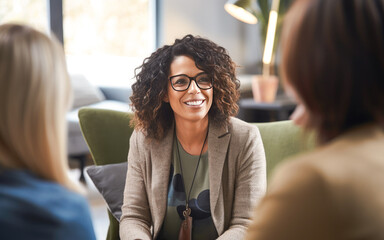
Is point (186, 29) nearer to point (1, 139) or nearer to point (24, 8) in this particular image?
point (24, 8)

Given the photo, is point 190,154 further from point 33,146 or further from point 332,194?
point 332,194

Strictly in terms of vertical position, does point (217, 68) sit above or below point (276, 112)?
above

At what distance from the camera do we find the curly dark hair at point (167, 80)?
1.64 m

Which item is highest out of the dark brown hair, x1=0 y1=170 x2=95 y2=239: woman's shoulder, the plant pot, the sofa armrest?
the dark brown hair

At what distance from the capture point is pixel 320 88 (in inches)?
26.7

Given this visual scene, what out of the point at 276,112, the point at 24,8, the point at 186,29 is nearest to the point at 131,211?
the point at 276,112

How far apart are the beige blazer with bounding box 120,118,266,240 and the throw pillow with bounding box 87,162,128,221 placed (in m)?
0.14

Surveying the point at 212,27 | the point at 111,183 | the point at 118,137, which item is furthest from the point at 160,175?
the point at 212,27

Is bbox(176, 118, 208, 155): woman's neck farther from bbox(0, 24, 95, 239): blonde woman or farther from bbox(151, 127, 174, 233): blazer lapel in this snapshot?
bbox(0, 24, 95, 239): blonde woman

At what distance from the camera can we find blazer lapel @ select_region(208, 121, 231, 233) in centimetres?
152

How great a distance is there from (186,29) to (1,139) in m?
4.58

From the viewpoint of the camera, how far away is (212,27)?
5.41 meters

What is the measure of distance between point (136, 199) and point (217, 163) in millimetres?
337

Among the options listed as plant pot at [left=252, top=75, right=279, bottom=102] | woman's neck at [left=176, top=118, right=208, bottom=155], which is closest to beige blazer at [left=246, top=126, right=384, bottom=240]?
woman's neck at [left=176, top=118, right=208, bottom=155]
